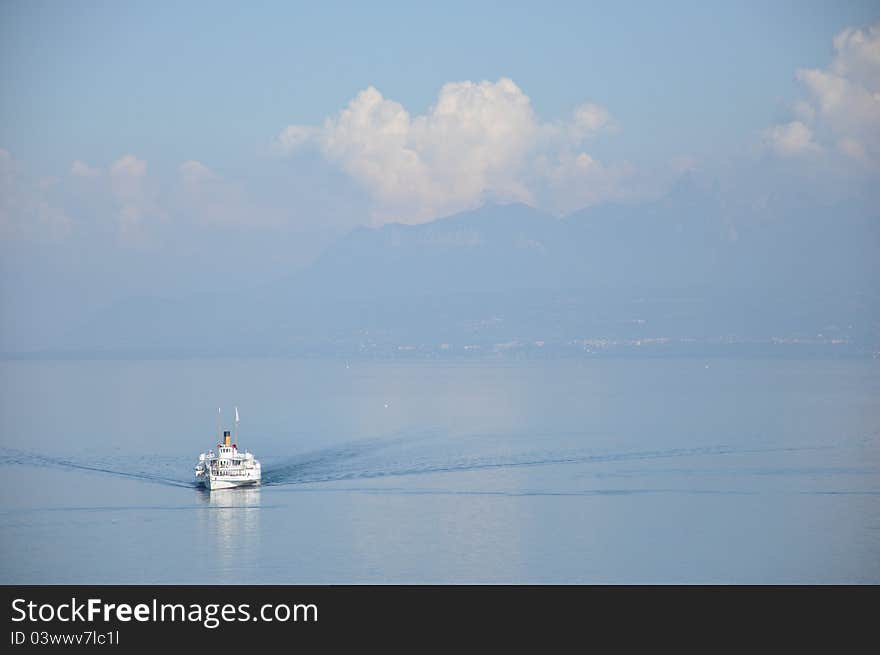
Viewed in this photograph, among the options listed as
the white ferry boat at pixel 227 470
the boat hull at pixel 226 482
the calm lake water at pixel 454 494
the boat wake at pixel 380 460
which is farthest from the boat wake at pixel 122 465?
the boat hull at pixel 226 482

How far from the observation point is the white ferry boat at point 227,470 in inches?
1539

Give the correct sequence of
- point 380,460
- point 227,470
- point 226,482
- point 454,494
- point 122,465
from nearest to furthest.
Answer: point 454,494
point 226,482
point 227,470
point 122,465
point 380,460

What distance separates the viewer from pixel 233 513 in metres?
35.2

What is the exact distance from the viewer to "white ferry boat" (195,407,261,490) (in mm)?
39094

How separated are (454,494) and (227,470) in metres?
7.70

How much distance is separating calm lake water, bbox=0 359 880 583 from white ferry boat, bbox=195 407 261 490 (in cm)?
51

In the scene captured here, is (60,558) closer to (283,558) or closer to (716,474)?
(283,558)

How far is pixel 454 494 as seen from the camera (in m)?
38.4

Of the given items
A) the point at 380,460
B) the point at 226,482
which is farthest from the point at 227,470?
the point at 380,460

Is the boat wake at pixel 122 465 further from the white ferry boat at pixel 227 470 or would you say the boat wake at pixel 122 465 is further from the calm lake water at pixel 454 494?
the white ferry boat at pixel 227 470

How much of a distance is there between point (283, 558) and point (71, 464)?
20.5m

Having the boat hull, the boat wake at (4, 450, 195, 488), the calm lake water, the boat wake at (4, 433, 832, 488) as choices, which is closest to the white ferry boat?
the boat hull

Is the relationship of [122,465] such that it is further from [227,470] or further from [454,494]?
[454,494]
